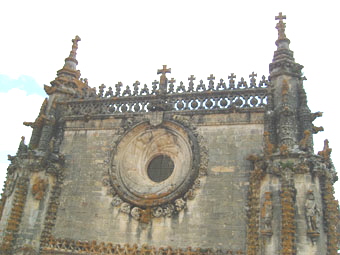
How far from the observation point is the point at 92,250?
13375mm

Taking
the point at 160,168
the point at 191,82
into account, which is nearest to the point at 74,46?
the point at 191,82

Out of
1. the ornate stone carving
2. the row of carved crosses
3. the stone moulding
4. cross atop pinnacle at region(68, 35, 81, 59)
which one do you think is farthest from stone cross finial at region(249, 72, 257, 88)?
the stone moulding

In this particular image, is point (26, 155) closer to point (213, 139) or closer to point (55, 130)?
point (55, 130)

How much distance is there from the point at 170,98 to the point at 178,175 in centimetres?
312

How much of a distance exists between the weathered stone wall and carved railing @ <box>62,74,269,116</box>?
509 mm

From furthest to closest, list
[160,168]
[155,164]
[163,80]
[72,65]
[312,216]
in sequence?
1. [72,65]
2. [163,80]
3. [155,164]
4. [160,168]
5. [312,216]

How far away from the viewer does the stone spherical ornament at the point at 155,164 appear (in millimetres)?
13453

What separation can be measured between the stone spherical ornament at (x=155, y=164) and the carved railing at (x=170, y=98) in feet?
3.25

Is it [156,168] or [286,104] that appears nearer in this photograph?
[286,104]

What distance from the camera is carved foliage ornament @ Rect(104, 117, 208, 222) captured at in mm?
13336

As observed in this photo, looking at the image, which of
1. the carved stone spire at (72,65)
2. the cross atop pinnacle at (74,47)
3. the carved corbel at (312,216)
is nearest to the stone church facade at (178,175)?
the carved corbel at (312,216)

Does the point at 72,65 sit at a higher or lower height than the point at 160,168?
higher

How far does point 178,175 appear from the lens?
548 inches

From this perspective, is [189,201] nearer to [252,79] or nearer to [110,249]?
[110,249]
